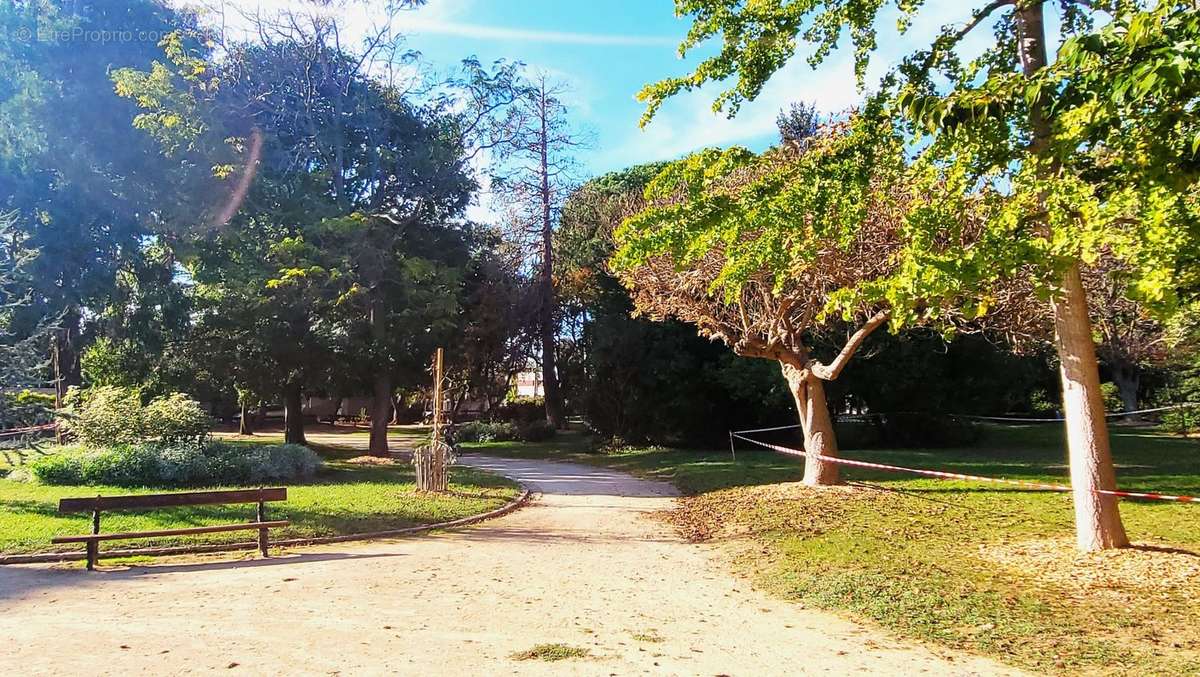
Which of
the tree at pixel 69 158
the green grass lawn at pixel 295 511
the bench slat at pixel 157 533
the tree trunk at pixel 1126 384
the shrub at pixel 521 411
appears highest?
the tree at pixel 69 158

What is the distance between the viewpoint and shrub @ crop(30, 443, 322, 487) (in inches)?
553

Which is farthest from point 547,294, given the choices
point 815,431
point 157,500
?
point 157,500

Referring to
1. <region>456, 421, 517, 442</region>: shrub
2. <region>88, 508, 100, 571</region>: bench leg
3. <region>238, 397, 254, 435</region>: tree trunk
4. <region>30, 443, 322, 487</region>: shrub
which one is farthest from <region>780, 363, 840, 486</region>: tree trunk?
<region>238, 397, 254, 435</region>: tree trunk

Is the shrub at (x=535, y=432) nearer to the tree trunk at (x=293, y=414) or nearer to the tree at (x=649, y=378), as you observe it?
the tree at (x=649, y=378)

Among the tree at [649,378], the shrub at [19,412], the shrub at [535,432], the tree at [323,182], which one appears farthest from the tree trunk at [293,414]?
the shrub at [19,412]

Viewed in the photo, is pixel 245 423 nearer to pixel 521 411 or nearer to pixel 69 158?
pixel 521 411

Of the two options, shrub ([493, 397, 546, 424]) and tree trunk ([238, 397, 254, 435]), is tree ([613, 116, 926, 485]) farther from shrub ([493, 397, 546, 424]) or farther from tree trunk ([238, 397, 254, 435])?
tree trunk ([238, 397, 254, 435])

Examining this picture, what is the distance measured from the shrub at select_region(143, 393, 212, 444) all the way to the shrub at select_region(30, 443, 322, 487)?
389mm

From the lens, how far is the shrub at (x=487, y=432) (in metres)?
33.0

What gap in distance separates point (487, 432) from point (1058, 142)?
29.1 m

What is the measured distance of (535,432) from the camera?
32.2m

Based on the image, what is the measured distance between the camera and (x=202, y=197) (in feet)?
64.7

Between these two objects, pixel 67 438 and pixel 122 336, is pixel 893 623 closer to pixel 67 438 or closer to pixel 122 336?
pixel 67 438

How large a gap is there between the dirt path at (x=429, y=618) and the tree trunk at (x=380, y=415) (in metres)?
14.2
